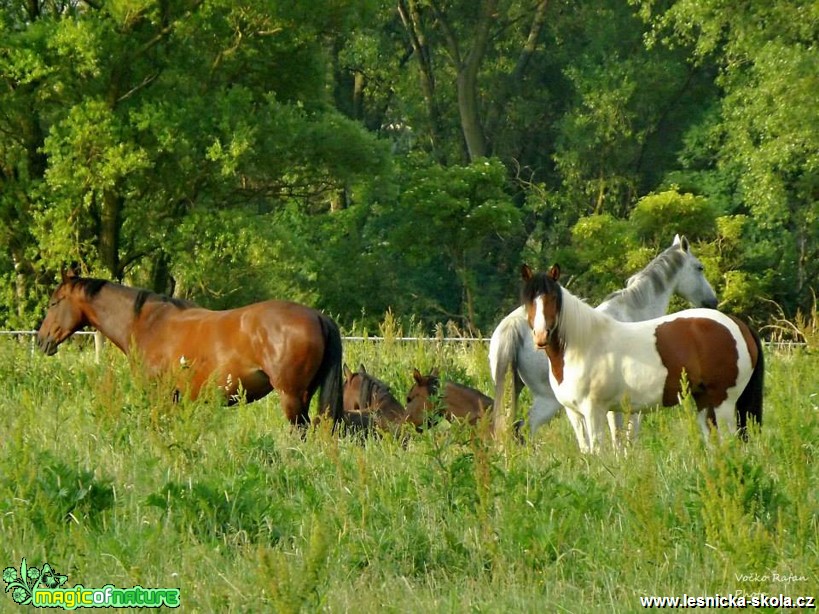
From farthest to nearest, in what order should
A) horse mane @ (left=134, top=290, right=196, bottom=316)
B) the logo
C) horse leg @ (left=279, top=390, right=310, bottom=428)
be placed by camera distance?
horse mane @ (left=134, top=290, right=196, bottom=316) → horse leg @ (left=279, top=390, right=310, bottom=428) → the logo

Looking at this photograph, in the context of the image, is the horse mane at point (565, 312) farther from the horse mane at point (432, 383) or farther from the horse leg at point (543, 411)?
the horse leg at point (543, 411)

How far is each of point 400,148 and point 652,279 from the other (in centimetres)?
3111

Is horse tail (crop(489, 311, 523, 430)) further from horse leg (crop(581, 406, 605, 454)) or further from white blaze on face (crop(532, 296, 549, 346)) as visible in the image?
white blaze on face (crop(532, 296, 549, 346))

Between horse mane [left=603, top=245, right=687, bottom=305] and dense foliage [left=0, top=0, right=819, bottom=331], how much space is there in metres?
13.8

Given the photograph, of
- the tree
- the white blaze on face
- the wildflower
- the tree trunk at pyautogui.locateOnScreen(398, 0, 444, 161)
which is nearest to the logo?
the wildflower

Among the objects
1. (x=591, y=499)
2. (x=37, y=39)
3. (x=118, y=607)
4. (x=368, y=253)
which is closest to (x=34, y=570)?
(x=118, y=607)

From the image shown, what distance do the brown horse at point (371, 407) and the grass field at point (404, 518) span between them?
1.48 metres

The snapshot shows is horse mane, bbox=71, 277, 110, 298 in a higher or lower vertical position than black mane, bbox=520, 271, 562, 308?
lower

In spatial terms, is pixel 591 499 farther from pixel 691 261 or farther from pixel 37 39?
pixel 37 39

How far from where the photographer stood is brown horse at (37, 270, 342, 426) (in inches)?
411

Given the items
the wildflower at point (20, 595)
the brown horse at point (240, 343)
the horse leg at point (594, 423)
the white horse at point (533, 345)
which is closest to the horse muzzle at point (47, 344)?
the brown horse at point (240, 343)

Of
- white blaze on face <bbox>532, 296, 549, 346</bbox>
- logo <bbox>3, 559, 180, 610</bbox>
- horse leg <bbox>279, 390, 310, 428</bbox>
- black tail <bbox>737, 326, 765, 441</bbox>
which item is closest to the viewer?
logo <bbox>3, 559, 180, 610</bbox>

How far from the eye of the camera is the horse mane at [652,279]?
10586 millimetres

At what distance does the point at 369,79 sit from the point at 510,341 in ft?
96.2
